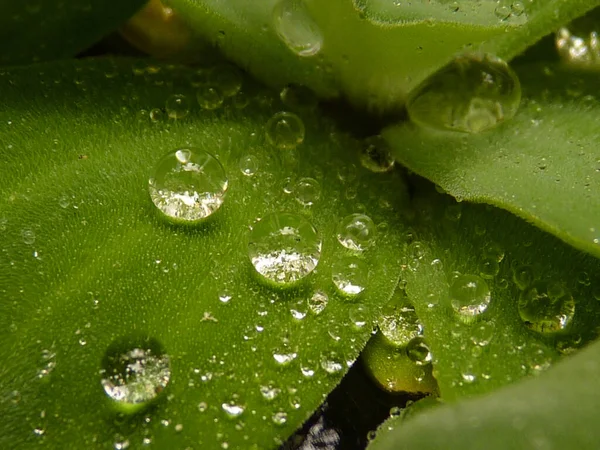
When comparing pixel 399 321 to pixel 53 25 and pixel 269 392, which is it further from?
pixel 53 25

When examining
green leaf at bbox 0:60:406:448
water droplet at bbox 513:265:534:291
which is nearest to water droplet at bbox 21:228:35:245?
green leaf at bbox 0:60:406:448

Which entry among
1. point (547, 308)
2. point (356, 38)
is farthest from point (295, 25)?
point (547, 308)

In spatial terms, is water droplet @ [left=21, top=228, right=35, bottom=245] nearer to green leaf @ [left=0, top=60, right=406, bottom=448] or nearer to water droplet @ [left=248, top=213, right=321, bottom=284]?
green leaf @ [left=0, top=60, right=406, bottom=448]

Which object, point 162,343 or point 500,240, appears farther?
point 500,240

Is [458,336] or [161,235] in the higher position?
[161,235]

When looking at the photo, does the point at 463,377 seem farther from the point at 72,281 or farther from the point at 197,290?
the point at 72,281

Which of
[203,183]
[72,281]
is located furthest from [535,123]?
[72,281]
